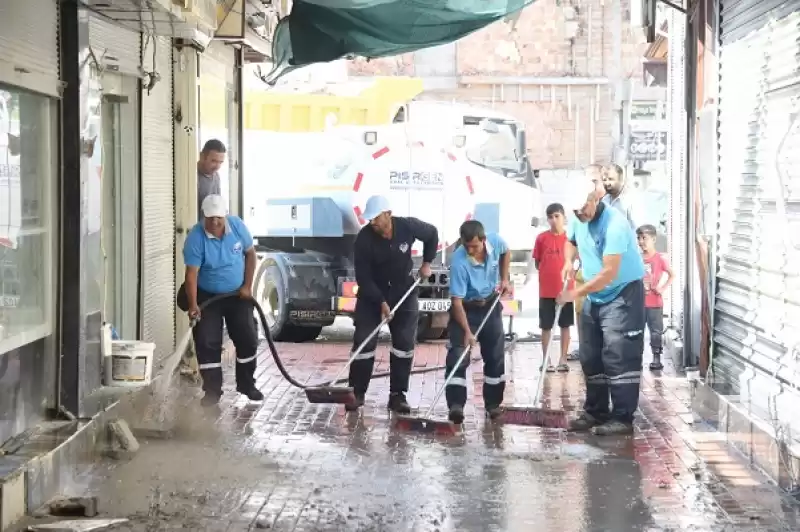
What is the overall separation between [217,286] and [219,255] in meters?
0.28

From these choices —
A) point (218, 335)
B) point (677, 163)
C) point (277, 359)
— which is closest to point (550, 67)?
point (677, 163)

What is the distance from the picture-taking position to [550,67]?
32.8 m

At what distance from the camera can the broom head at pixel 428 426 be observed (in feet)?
32.0

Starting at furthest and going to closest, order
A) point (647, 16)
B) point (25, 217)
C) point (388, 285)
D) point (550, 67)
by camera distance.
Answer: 1. point (550, 67)
2. point (647, 16)
3. point (388, 285)
4. point (25, 217)

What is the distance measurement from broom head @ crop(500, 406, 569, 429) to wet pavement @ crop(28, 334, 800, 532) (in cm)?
8

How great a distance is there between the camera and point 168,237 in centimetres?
1170

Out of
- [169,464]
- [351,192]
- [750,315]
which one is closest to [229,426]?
[169,464]

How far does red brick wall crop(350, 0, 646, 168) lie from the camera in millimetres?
32312

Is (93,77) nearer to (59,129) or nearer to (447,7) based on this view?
(59,129)

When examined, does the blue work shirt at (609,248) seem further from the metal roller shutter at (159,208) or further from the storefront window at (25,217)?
the storefront window at (25,217)

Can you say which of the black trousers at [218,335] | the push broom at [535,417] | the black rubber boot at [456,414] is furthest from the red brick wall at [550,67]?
the push broom at [535,417]

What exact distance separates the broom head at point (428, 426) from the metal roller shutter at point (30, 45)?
3797mm

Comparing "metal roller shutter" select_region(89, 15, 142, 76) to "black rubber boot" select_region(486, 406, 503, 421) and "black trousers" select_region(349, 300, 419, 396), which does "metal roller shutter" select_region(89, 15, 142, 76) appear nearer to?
"black trousers" select_region(349, 300, 419, 396)

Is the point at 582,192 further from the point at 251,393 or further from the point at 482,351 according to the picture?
the point at 251,393
